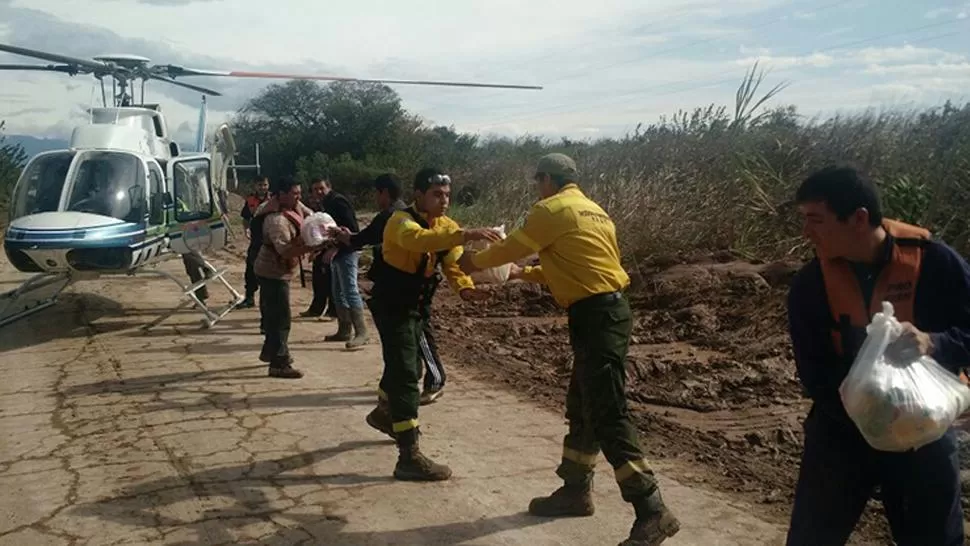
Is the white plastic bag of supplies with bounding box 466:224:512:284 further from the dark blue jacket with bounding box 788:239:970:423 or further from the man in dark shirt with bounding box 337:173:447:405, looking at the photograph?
the dark blue jacket with bounding box 788:239:970:423

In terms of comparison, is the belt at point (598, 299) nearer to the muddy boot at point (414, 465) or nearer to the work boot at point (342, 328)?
the muddy boot at point (414, 465)

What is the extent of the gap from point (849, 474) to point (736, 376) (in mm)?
5333

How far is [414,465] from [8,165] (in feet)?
92.8

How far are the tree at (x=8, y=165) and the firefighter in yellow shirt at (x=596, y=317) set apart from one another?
86.6ft

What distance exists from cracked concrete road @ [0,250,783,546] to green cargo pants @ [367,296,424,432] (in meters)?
0.48

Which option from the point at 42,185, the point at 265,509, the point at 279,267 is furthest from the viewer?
the point at 42,185

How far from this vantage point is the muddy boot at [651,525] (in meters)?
4.61

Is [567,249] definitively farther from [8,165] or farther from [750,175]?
[8,165]

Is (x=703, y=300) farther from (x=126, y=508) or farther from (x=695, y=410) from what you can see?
(x=126, y=508)

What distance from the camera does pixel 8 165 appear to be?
29344 millimetres

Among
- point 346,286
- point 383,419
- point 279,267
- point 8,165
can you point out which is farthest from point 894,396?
point 8,165

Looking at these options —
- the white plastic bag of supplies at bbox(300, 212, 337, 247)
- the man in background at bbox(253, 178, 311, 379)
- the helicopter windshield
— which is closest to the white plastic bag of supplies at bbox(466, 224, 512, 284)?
the white plastic bag of supplies at bbox(300, 212, 337, 247)

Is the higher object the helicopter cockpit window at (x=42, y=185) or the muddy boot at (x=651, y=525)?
the helicopter cockpit window at (x=42, y=185)

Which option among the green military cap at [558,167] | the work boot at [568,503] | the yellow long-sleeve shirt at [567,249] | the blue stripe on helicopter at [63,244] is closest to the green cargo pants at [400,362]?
the work boot at [568,503]
